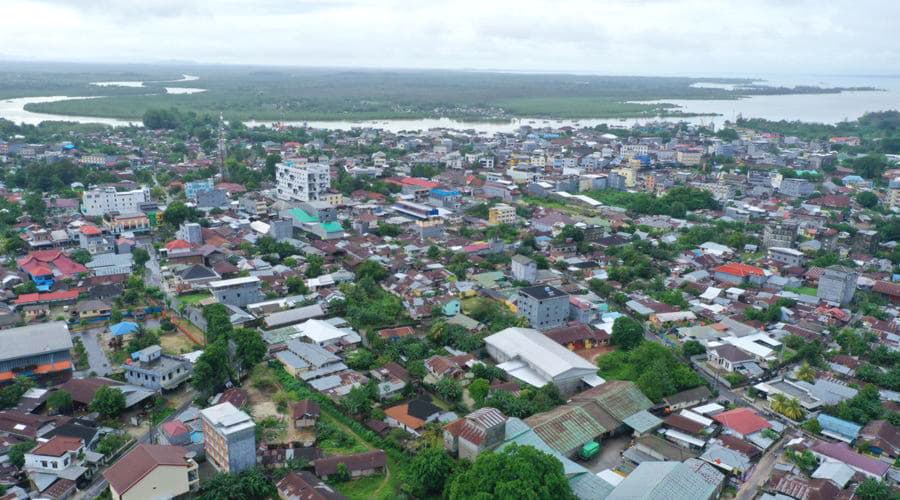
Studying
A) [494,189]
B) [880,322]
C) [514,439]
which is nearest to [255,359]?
[514,439]

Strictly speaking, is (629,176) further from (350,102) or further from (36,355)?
(350,102)

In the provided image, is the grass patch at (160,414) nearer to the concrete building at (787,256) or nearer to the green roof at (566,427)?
the green roof at (566,427)

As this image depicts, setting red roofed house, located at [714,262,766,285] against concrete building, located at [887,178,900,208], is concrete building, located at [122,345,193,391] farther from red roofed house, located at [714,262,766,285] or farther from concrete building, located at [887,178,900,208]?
concrete building, located at [887,178,900,208]

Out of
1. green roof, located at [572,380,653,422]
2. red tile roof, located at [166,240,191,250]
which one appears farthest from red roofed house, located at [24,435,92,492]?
red tile roof, located at [166,240,191,250]

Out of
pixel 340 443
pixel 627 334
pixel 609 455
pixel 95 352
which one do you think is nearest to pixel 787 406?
pixel 627 334

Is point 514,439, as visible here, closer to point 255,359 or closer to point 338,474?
point 338,474
